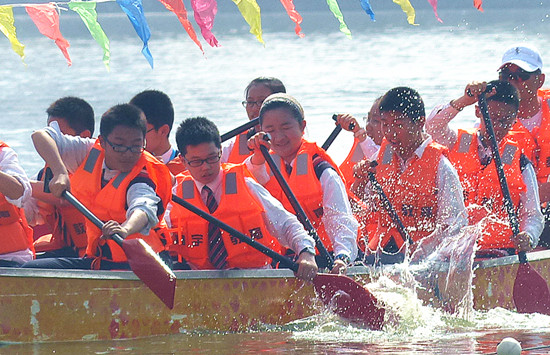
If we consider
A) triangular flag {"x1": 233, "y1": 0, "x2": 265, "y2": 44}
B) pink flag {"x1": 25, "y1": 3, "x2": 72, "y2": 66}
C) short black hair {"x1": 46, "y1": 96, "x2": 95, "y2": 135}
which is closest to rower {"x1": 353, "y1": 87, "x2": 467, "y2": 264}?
triangular flag {"x1": 233, "y1": 0, "x2": 265, "y2": 44}

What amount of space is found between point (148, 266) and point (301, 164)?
1.39 metres

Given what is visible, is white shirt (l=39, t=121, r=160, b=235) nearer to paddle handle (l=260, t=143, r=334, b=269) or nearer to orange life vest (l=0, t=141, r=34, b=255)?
orange life vest (l=0, t=141, r=34, b=255)

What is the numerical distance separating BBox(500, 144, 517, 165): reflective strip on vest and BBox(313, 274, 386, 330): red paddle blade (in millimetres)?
1448

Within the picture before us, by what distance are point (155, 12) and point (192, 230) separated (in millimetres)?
68084

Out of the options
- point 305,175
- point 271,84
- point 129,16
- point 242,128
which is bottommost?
point 305,175

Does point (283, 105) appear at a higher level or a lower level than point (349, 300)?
higher

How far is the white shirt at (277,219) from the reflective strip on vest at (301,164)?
39cm

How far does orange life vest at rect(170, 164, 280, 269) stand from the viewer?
5.99 m

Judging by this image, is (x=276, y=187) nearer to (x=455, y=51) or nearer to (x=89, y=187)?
(x=89, y=187)

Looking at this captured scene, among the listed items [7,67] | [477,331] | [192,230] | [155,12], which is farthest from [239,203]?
[155,12]

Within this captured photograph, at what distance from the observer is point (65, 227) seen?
642 cm

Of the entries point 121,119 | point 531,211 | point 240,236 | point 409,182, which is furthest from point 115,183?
point 531,211

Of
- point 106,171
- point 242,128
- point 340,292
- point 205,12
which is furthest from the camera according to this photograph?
point 242,128

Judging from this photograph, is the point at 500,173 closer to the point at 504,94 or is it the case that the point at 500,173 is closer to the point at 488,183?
the point at 488,183
